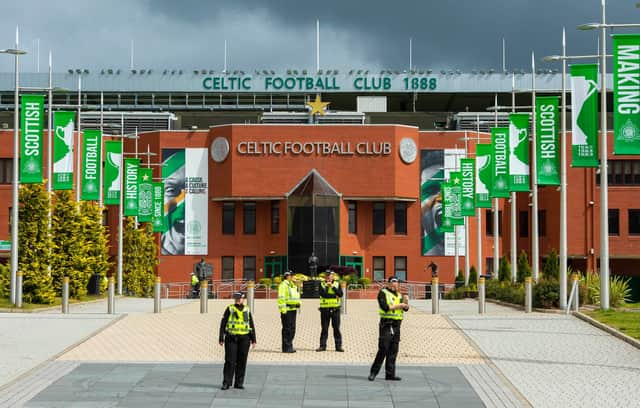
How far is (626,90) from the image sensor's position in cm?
2628

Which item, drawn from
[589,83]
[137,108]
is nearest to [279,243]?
[137,108]

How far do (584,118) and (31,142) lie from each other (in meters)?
17.2

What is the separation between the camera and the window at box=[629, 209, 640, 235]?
243ft

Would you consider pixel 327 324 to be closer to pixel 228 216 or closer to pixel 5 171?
pixel 228 216

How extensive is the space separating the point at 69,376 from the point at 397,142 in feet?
178

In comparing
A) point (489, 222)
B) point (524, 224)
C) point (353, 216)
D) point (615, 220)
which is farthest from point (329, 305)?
point (524, 224)

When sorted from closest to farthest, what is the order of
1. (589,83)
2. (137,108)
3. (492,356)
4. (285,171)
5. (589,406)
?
1. (589,406)
2. (492,356)
3. (589,83)
4. (285,171)
5. (137,108)

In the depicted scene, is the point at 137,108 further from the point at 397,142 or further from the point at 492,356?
the point at 492,356

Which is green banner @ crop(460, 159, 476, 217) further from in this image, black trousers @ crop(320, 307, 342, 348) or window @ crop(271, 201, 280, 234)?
black trousers @ crop(320, 307, 342, 348)

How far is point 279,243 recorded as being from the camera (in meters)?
71.3

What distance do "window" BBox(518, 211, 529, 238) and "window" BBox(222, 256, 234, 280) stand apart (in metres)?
20.6

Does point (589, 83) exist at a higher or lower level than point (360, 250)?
higher

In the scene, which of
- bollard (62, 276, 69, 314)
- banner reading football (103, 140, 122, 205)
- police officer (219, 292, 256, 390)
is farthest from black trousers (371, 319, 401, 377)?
banner reading football (103, 140, 122, 205)

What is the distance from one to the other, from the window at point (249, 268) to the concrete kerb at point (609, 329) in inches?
1665
